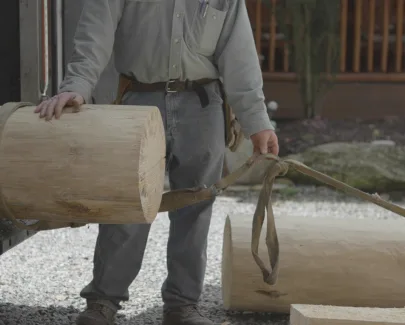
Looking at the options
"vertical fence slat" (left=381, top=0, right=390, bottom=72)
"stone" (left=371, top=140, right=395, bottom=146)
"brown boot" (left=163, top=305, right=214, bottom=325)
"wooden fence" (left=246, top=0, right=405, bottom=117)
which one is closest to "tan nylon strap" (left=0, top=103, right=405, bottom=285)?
"brown boot" (left=163, top=305, right=214, bottom=325)

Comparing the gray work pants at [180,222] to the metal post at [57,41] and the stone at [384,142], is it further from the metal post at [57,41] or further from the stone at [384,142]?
the stone at [384,142]

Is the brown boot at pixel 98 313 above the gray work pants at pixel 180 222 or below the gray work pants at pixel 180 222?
below

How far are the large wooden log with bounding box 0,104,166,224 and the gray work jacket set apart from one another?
18.6 inches

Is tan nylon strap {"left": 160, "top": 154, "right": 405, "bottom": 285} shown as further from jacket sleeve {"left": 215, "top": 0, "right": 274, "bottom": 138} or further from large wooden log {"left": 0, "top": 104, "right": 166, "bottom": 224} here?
large wooden log {"left": 0, "top": 104, "right": 166, "bottom": 224}

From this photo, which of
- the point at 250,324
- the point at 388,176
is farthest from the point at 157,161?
the point at 388,176

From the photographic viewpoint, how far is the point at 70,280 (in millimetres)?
4973

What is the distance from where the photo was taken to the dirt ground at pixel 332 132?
1024 cm

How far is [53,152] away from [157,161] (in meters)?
0.40

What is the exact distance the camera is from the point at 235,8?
3.73 metres

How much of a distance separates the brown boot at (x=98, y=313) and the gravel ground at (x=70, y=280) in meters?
0.24

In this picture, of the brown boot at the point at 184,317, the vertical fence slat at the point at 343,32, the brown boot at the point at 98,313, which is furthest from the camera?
the vertical fence slat at the point at 343,32

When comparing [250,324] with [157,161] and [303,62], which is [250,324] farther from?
[303,62]

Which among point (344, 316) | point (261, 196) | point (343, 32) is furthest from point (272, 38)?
point (344, 316)

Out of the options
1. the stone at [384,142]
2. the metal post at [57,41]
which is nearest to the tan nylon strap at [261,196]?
the metal post at [57,41]
